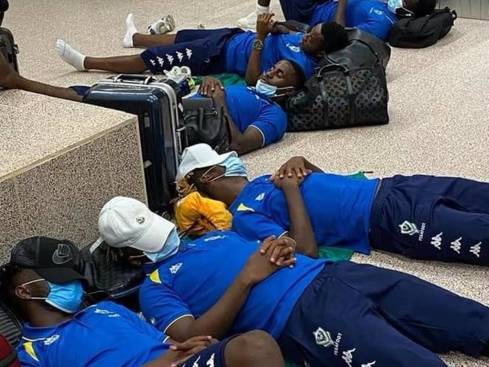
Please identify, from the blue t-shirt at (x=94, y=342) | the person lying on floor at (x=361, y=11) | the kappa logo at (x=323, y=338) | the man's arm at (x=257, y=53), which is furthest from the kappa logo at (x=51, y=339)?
the person lying on floor at (x=361, y=11)

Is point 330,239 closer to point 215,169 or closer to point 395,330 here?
point 215,169

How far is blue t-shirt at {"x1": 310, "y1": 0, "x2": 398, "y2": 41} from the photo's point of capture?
376 centimetres

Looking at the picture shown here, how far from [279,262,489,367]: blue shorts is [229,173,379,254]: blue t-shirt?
355 millimetres

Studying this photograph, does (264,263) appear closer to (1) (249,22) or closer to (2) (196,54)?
(2) (196,54)

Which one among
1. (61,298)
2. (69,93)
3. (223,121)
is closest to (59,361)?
(61,298)

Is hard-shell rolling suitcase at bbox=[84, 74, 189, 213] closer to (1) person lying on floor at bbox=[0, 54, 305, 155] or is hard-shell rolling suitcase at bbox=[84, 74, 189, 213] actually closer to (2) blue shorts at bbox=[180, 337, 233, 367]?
(1) person lying on floor at bbox=[0, 54, 305, 155]

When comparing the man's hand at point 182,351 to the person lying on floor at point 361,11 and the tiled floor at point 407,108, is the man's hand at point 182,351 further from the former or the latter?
the person lying on floor at point 361,11

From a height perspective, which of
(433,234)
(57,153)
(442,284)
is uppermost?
(57,153)

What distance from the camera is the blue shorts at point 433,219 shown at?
75.7 inches

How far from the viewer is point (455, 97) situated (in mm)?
3182

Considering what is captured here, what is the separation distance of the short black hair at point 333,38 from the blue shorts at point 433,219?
4.00 feet

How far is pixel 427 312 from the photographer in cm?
164

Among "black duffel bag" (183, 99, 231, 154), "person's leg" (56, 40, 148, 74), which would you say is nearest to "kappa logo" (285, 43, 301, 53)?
"black duffel bag" (183, 99, 231, 154)

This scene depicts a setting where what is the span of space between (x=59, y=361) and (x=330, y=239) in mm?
883
